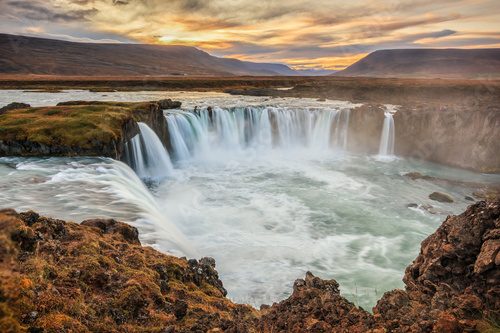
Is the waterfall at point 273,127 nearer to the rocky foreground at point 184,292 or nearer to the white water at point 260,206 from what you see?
the white water at point 260,206

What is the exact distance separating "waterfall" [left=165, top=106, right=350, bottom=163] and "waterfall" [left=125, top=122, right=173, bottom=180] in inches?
356

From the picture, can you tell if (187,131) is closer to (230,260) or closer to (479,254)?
(230,260)

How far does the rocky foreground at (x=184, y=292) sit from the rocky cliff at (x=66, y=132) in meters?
14.9

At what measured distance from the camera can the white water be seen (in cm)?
1378

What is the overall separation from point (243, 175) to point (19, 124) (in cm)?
1700

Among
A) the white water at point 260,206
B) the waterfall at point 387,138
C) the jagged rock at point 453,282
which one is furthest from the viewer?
the waterfall at point 387,138

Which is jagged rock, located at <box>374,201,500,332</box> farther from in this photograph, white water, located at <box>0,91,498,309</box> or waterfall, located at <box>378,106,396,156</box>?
waterfall, located at <box>378,106,396,156</box>

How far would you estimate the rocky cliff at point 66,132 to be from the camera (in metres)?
21.2

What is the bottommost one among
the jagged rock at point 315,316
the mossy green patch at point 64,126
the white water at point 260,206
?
the white water at point 260,206

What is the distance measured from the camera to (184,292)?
290 inches

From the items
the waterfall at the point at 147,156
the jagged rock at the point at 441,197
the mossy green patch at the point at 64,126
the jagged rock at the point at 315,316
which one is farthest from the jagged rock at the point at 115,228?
the jagged rock at the point at 441,197

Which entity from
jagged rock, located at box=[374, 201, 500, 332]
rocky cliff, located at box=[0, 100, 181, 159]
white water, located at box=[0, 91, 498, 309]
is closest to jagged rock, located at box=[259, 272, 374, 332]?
jagged rock, located at box=[374, 201, 500, 332]

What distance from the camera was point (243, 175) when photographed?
103 ft

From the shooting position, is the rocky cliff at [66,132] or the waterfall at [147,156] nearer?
the rocky cliff at [66,132]
